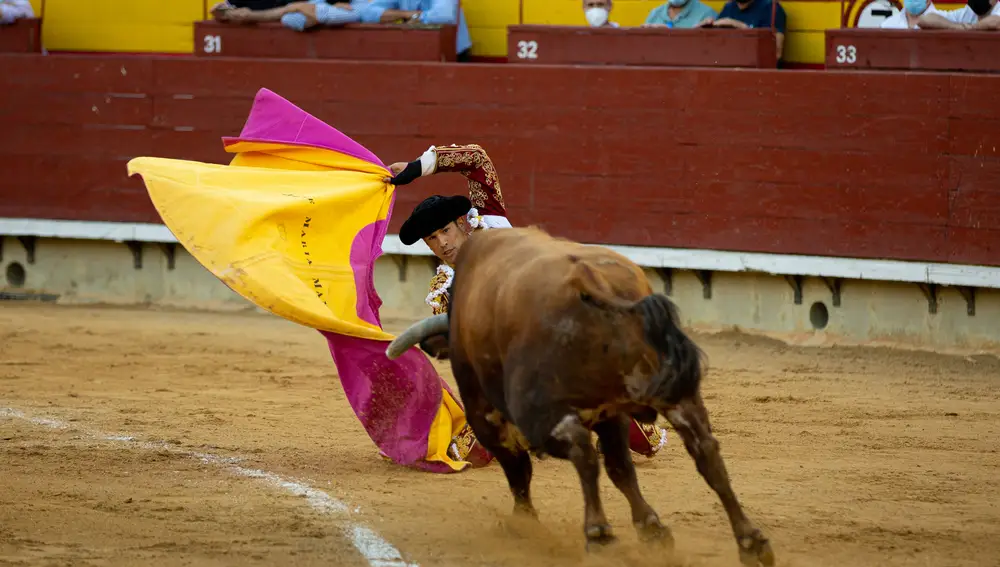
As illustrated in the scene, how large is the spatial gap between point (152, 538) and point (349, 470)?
112 cm

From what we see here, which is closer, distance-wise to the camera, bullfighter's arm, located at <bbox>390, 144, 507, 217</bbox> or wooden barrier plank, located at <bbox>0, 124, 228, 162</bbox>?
bullfighter's arm, located at <bbox>390, 144, 507, 217</bbox>

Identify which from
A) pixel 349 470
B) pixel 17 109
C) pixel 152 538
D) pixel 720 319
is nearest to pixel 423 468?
pixel 349 470

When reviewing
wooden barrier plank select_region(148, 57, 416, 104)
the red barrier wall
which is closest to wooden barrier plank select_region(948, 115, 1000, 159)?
the red barrier wall

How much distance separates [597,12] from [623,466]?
474cm

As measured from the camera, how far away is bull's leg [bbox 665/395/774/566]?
321 cm

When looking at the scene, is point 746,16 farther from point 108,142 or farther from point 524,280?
point 524,280

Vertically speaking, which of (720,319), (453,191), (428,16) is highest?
(428,16)

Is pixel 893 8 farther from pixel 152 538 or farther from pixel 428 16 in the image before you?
pixel 152 538

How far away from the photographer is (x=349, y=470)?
4793mm

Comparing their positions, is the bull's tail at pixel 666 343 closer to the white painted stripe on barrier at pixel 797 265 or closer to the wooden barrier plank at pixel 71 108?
the white painted stripe on barrier at pixel 797 265

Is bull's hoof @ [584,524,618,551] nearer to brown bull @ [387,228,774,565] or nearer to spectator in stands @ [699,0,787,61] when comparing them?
brown bull @ [387,228,774,565]

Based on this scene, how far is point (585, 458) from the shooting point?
10.7 feet

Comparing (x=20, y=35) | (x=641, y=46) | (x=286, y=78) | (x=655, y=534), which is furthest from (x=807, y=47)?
(x=20, y=35)

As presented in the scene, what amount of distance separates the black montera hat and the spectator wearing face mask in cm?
382
